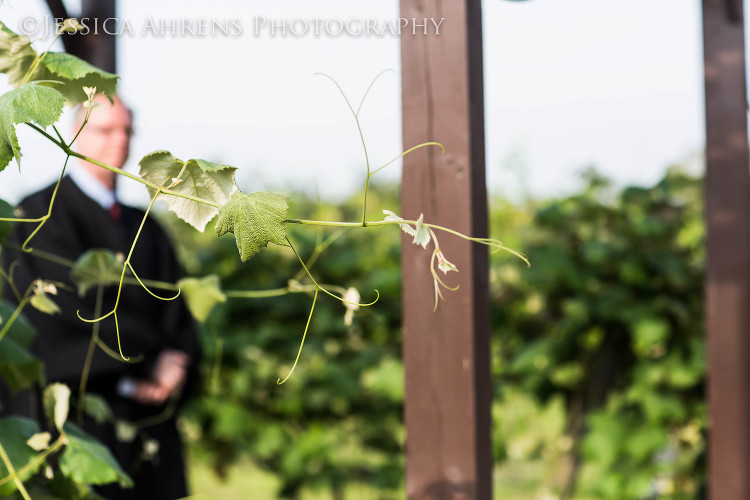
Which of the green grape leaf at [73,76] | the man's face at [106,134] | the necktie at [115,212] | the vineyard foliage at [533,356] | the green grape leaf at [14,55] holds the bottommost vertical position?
the vineyard foliage at [533,356]

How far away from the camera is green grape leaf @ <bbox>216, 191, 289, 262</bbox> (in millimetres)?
717

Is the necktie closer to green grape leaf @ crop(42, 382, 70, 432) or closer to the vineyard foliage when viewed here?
the vineyard foliage

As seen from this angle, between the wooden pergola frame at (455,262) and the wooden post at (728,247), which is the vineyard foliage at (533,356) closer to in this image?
the wooden post at (728,247)

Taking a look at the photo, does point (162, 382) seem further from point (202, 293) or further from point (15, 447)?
point (15, 447)

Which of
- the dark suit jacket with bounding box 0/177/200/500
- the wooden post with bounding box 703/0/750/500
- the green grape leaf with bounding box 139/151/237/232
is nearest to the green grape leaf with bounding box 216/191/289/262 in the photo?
the green grape leaf with bounding box 139/151/237/232

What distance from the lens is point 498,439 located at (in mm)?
2988

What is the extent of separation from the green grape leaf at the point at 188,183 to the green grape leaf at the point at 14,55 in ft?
0.76

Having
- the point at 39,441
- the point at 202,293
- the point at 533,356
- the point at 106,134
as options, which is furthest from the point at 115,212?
the point at 533,356

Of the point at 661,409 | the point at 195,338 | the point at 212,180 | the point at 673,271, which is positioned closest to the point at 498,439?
the point at 661,409

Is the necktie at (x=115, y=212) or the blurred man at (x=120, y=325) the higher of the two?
the necktie at (x=115, y=212)

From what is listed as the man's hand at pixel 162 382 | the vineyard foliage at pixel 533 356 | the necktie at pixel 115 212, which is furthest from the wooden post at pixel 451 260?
the vineyard foliage at pixel 533 356

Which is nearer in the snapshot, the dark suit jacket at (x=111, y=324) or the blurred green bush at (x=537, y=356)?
the dark suit jacket at (x=111, y=324)

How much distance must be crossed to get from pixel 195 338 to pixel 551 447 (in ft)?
5.96

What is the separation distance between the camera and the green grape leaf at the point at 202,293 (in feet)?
3.96
